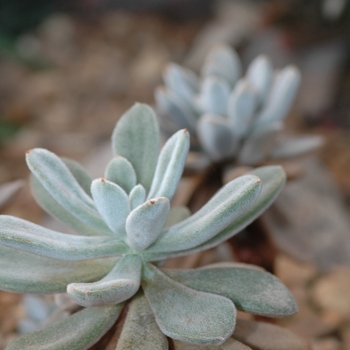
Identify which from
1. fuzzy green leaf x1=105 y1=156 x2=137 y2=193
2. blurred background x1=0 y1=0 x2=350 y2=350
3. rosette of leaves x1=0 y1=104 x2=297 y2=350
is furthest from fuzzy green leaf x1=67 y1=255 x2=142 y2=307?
blurred background x1=0 y1=0 x2=350 y2=350

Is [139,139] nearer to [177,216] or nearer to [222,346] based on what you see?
[177,216]

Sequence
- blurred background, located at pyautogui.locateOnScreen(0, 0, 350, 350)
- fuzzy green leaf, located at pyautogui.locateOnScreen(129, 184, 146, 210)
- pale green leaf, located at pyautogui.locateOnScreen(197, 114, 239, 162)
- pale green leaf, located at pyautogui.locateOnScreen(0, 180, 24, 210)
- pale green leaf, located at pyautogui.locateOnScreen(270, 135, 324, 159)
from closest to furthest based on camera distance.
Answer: fuzzy green leaf, located at pyautogui.locateOnScreen(129, 184, 146, 210), pale green leaf, located at pyautogui.locateOnScreen(0, 180, 24, 210), pale green leaf, located at pyautogui.locateOnScreen(197, 114, 239, 162), pale green leaf, located at pyautogui.locateOnScreen(270, 135, 324, 159), blurred background, located at pyautogui.locateOnScreen(0, 0, 350, 350)

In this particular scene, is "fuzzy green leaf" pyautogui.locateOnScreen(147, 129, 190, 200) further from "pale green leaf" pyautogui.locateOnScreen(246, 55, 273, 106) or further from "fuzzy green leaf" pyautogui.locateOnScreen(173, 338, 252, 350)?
"pale green leaf" pyautogui.locateOnScreen(246, 55, 273, 106)

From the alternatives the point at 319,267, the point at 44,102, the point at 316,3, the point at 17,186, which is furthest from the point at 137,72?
the point at 17,186

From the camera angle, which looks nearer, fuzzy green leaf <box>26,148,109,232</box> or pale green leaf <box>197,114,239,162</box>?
fuzzy green leaf <box>26,148,109,232</box>

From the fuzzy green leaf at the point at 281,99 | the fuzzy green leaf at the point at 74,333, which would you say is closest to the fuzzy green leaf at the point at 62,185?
the fuzzy green leaf at the point at 74,333

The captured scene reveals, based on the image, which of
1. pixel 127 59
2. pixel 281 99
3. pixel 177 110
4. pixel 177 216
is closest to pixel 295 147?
pixel 281 99
